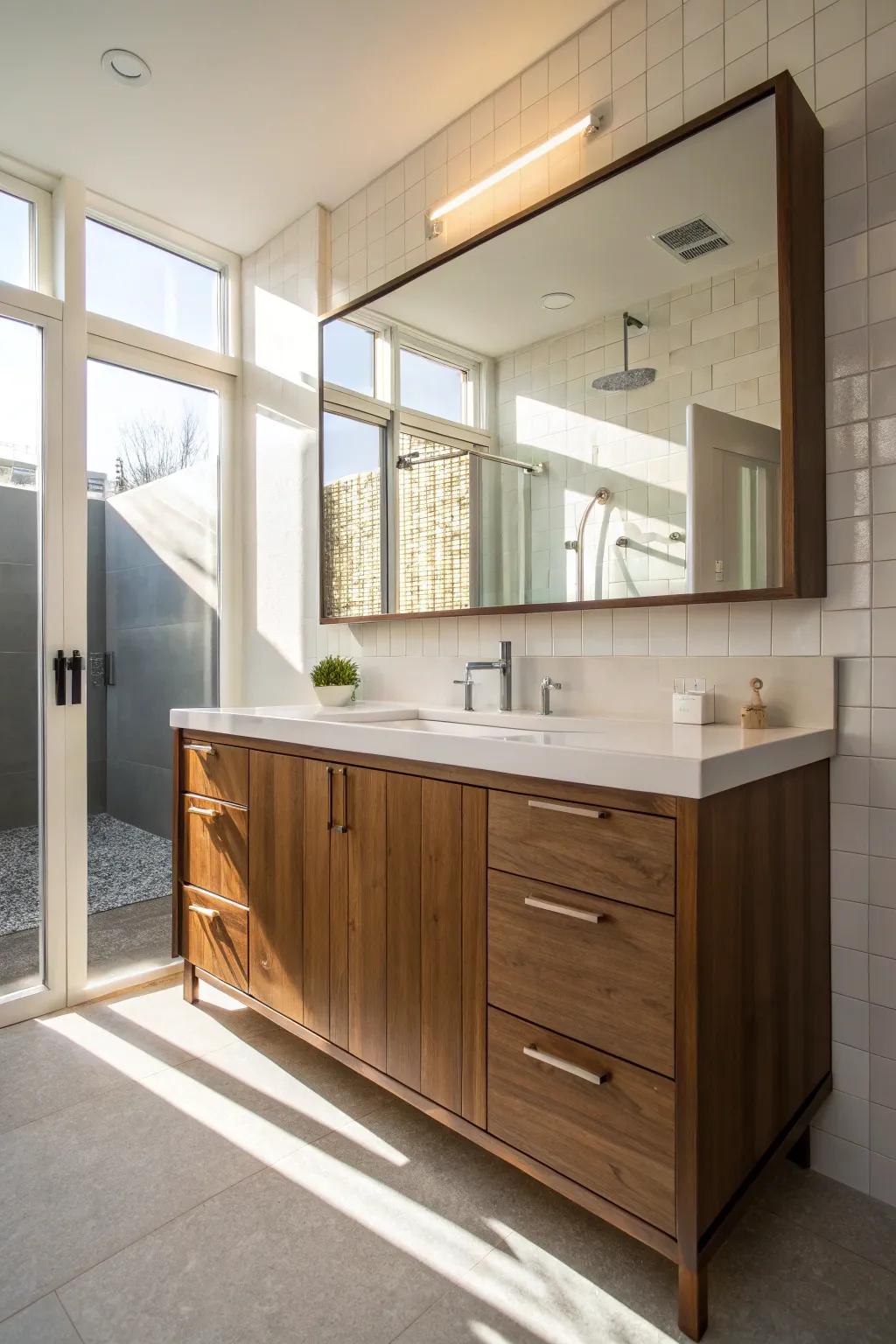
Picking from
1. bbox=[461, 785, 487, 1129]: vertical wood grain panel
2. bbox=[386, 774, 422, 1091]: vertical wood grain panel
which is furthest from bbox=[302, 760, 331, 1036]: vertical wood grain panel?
bbox=[461, 785, 487, 1129]: vertical wood grain panel

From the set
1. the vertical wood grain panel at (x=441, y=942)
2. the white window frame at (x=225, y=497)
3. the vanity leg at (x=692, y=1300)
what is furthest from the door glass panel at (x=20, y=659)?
the vanity leg at (x=692, y=1300)

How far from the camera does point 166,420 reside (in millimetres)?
2912

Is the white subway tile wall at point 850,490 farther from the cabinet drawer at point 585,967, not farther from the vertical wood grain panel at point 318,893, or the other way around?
the vertical wood grain panel at point 318,893

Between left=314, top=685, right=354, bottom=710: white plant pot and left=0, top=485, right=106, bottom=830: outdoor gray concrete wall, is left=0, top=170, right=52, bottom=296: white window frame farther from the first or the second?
left=314, top=685, right=354, bottom=710: white plant pot

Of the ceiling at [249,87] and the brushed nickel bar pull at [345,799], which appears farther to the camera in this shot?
the ceiling at [249,87]

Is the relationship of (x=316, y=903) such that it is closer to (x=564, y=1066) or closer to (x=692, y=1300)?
(x=564, y=1066)

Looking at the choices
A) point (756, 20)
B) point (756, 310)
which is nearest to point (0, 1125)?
point (756, 310)

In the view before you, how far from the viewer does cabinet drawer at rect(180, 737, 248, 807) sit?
2.14 metres

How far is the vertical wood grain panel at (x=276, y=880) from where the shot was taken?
6.41 ft

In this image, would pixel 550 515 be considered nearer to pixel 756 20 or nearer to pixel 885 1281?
pixel 756 20

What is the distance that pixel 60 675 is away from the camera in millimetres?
2510

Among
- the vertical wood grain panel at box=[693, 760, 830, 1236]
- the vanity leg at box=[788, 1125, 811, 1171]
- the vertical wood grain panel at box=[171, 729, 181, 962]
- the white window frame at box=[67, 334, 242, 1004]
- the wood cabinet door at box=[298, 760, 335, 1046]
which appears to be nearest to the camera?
the vertical wood grain panel at box=[693, 760, 830, 1236]

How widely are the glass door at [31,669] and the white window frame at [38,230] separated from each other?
0.51ft

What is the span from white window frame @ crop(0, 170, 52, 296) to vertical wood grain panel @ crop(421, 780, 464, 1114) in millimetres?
2180
